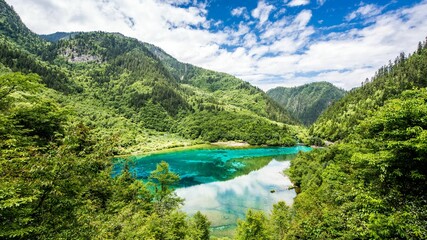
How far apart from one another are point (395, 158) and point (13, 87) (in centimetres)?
2223

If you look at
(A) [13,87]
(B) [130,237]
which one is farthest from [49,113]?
(B) [130,237]

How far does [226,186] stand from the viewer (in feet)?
248

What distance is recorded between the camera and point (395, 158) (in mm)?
14516

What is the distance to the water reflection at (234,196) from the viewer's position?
52719 mm

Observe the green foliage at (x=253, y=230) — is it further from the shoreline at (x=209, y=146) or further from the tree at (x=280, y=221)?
the shoreline at (x=209, y=146)

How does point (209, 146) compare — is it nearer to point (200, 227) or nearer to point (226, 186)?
point (226, 186)

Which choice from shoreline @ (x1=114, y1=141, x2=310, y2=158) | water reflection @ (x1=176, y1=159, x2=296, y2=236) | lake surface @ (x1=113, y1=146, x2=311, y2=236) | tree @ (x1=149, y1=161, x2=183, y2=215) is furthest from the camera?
shoreline @ (x1=114, y1=141, x2=310, y2=158)

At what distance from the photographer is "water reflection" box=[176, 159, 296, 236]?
52.7 m

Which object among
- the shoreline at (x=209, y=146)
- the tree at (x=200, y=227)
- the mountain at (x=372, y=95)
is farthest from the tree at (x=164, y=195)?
the mountain at (x=372, y=95)

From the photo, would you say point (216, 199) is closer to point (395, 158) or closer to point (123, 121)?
point (395, 158)

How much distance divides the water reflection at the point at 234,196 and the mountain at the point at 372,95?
271ft

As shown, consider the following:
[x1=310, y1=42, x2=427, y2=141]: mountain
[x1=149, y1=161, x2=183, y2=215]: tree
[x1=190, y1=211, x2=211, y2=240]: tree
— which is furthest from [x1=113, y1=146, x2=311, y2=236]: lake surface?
[x1=310, y1=42, x2=427, y2=141]: mountain

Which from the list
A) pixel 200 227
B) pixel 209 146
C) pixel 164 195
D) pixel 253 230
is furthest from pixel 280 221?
pixel 209 146

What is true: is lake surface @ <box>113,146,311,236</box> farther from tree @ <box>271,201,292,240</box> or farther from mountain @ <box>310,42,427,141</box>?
mountain @ <box>310,42,427,141</box>
